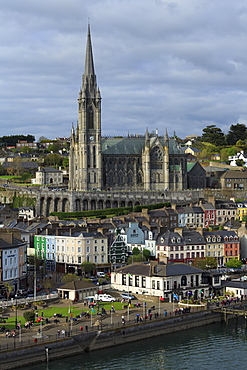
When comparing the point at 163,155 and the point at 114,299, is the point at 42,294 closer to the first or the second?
the point at 114,299

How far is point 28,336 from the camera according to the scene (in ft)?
168

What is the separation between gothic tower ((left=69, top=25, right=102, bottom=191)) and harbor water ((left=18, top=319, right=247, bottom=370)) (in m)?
86.4

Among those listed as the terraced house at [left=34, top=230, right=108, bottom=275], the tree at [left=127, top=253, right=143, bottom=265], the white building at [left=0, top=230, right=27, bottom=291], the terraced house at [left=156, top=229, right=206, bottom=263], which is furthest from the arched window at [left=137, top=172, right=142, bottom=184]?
the white building at [left=0, top=230, right=27, bottom=291]

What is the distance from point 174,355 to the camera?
176 ft

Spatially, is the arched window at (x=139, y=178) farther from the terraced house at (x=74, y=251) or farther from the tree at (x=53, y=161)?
the terraced house at (x=74, y=251)

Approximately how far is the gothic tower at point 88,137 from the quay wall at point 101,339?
83239 millimetres

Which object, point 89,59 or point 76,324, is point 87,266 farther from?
point 89,59

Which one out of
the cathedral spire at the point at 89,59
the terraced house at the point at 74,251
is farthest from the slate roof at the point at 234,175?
the terraced house at the point at 74,251

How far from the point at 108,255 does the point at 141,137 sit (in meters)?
77.4

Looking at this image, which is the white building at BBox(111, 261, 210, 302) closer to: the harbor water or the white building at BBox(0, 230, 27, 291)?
the harbor water

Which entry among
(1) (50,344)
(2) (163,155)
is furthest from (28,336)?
(2) (163,155)

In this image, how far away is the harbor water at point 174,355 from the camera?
166 feet

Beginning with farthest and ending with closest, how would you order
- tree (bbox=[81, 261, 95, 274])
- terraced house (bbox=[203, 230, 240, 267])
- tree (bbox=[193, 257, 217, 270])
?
1. terraced house (bbox=[203, 230, 240, 267])
2. tree (bbox=[193, 257, 217, 270])
3. tree (bbox=[81, 261, 95, 274])

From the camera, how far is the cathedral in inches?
5728
